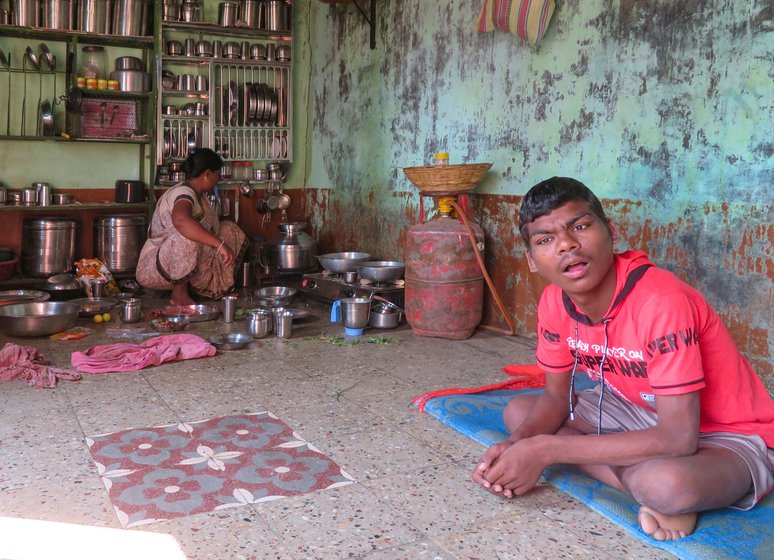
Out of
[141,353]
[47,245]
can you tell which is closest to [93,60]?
[47,245]

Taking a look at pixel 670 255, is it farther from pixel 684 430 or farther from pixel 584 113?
pixel 684 430

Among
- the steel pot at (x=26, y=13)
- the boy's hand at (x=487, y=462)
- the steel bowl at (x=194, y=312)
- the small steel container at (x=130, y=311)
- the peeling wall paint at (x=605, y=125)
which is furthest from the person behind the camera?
the steel pot at (x=26, y=13)

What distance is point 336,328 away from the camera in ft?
18.3

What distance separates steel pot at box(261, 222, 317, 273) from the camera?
6.97 m

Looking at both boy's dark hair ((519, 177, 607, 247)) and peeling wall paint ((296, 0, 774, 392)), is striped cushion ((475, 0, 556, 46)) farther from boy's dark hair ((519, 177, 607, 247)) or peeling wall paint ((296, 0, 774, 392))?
boy's dark hair ((519, 177, 607, 247))

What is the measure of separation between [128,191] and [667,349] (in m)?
6.18

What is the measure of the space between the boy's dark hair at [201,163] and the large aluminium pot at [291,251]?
1.06 metres

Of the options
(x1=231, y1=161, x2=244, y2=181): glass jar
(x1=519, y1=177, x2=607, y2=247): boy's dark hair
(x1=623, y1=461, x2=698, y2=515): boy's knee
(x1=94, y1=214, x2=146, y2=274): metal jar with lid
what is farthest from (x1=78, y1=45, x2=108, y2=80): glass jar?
(x1=623, y1=461, x2=698, y2=515): boy's knee

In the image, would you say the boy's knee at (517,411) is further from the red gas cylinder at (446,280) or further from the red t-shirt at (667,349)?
the red gas cylinder at (446,280)

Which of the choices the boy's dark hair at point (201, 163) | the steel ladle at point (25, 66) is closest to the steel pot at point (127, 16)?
the steel ladle at point (25, 66)

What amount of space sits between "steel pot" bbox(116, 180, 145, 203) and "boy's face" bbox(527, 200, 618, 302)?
582 cm

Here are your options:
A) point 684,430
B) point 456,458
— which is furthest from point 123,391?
point 684,430

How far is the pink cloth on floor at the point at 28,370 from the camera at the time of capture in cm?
394

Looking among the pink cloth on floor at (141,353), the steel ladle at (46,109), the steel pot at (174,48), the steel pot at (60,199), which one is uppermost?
the steel pot at (174,48)
